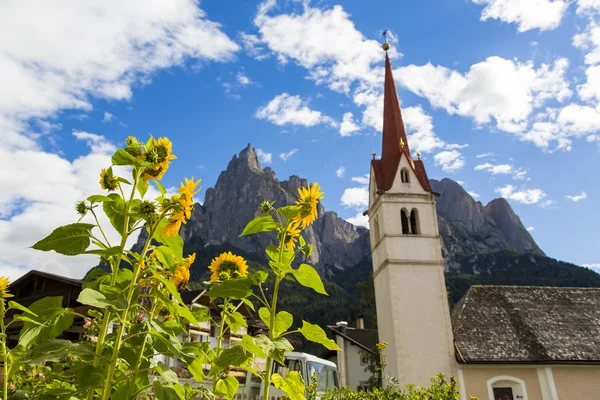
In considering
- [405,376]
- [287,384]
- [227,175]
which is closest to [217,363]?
[287,384]

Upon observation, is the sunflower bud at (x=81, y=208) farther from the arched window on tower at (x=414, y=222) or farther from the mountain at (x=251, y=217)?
the mountain at (x=251, y=217)

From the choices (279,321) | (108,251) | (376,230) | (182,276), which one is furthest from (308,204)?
(376,230)

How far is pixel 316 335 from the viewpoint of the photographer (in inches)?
93.6

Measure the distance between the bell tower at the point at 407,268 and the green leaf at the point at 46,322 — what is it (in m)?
19.4

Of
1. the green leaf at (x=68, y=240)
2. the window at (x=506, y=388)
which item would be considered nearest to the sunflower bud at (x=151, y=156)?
the green leaf at (x=68, y=240)

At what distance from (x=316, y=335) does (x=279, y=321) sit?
22 centimetres

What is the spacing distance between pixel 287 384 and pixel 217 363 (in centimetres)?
38

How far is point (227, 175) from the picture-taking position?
145000 millimetres

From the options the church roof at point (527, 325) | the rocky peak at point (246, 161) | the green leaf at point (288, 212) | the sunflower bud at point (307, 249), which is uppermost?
the rocky peak at point (246, 161)

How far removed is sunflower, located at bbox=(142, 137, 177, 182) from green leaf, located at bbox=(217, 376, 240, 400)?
104cm

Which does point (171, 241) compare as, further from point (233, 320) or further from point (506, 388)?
point (506, 388)

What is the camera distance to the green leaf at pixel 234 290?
80.1 inches

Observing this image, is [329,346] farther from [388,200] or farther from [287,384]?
[388,200]

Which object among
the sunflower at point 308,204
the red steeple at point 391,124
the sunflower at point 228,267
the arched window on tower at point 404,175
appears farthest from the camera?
the red steeple at point 391,124
